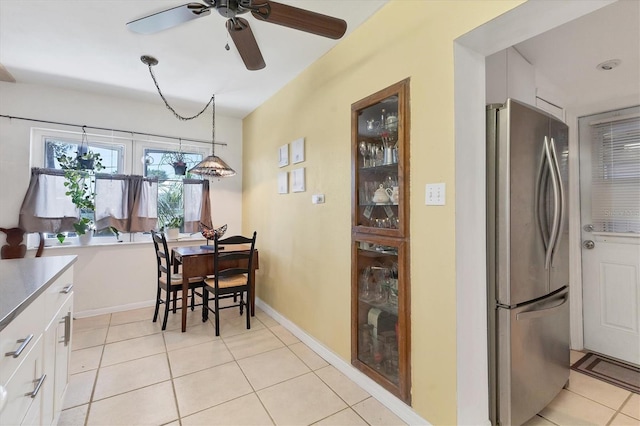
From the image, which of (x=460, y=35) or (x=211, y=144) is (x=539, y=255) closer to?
(x=460, y=35)

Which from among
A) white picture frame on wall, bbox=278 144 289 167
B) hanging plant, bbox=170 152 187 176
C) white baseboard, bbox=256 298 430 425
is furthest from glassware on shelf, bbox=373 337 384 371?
hanging plant, bbox=170 152 187 176

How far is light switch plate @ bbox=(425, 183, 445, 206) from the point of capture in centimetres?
154

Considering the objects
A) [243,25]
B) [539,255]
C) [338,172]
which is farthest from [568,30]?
[243,25]

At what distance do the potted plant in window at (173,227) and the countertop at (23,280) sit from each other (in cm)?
204

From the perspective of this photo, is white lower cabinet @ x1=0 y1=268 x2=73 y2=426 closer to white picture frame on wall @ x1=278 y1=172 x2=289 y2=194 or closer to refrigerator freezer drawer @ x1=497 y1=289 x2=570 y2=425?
white picture frame on wall @ x1=278 y1=172 x2=289 y2=194

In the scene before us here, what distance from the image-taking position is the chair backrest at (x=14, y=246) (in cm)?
289

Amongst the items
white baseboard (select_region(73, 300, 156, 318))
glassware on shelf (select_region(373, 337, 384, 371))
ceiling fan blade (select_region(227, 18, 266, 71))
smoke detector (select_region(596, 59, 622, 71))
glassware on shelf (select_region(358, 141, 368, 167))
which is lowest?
white baseboard (select_region(73, 300, 156, 318))

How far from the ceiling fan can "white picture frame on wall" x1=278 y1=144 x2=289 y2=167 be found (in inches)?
55.8

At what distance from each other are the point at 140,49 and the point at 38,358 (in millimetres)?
2342

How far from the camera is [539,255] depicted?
170 cm

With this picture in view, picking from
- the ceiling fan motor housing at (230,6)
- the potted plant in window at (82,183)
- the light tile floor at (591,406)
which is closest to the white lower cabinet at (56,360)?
the ceiling fan motor housing at (230,6)

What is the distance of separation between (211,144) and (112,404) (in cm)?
313

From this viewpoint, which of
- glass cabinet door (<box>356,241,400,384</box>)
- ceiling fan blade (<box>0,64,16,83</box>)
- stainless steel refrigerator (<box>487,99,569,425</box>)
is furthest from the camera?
ceiling fan blade (<box>0,64,16,83</box>)

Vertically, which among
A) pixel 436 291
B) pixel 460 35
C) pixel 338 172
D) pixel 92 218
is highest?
pixel 460 35
